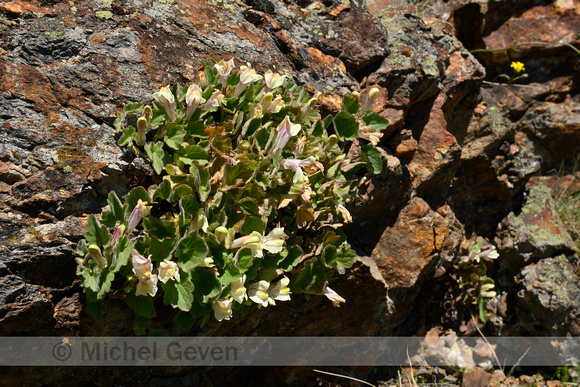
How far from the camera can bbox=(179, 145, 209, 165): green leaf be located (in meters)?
2.77

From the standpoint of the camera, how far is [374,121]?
347 cm

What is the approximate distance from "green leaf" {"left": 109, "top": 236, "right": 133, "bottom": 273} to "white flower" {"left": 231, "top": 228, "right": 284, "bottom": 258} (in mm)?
513

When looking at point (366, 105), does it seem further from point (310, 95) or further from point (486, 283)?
point (486, 283)

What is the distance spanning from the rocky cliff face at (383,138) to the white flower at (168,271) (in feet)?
1.90

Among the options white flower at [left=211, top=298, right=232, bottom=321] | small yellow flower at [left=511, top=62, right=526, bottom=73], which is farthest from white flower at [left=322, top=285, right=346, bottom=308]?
small yellow flower at [left=511, top=62, right=526, bottom=73]

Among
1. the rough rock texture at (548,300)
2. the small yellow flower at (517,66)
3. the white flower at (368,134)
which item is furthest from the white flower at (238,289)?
the small yellow flower at (517,66)

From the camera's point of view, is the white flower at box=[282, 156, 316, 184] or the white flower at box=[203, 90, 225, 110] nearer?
the white flower at box=[282, 156, 316, 184]

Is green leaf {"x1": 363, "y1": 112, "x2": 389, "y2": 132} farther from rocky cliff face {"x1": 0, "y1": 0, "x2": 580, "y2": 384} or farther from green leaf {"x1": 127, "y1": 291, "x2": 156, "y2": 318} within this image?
green leaf {"x1": 127, "y1": 291, "x2": 156, "y2": 318}

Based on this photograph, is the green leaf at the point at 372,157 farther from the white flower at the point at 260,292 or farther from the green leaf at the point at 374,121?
the white flower at the point at 260,292

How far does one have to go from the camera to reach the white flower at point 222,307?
2543 mm

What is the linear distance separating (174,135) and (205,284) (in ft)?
2.80

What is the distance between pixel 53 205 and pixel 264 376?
2.27 meters

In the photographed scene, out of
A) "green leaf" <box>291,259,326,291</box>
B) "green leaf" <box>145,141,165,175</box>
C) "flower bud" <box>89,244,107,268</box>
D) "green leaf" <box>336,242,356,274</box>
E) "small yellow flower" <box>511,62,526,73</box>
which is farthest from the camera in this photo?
"small yellow flower" <box>511,62,526,73</box>

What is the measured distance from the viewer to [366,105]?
349 centimetres
